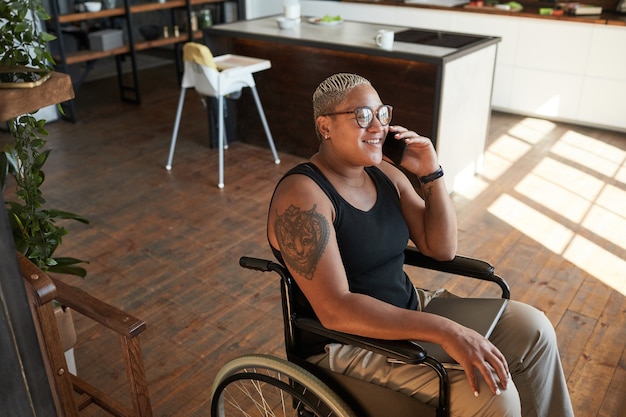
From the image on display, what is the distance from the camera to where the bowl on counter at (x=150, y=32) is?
579 centimetres

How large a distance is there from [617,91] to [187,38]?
3.79 metres

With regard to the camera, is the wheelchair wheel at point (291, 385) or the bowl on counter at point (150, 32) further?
the bowl on counter at point (150, 32)

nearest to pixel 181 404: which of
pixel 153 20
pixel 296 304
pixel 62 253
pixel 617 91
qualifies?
pixel 296 304

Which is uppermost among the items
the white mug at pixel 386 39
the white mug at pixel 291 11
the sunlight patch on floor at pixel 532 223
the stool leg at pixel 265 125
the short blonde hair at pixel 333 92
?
the short blonde hair at pixel 333 92

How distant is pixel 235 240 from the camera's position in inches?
125

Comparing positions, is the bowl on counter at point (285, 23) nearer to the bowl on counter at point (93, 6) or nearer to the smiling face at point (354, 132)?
the bowl on counter at point (93, 6)

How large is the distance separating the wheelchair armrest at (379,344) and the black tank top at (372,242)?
16 cm

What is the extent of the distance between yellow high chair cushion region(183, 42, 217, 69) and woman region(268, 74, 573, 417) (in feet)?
7.14

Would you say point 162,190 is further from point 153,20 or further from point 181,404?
point 153,20

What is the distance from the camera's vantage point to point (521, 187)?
380 centimetres

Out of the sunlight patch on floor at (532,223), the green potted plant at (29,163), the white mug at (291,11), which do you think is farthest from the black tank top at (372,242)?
the white mug at (291,11)

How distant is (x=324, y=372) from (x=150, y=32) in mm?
4977

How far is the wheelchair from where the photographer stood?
1386 mm

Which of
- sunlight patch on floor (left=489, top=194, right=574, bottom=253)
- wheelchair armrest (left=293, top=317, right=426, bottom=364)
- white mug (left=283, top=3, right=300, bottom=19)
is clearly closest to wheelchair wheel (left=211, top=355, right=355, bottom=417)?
wheelchair armrest (left=293, top=317, right=426, bottom=364)
